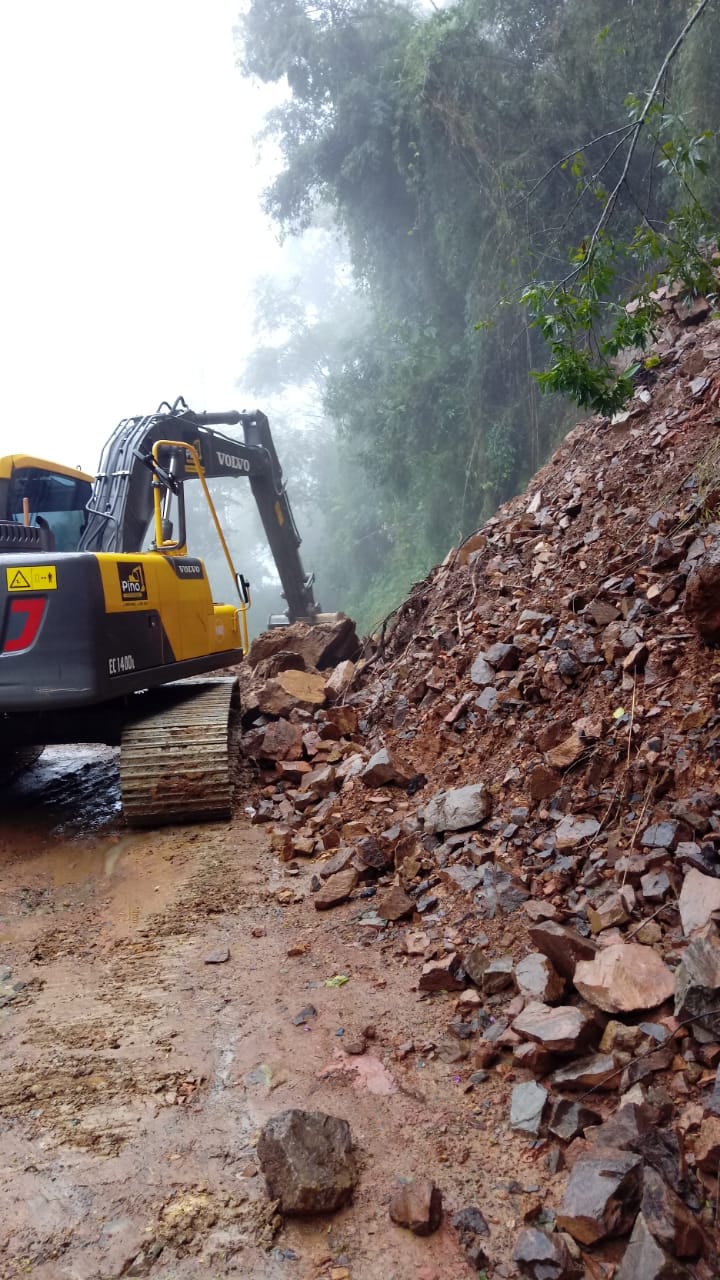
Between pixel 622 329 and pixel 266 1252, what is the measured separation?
4.44 m

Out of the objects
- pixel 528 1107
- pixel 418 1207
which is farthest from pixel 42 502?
pixel 418 1207

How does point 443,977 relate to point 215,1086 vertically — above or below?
above

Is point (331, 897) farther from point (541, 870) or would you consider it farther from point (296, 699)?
point (296, 699)

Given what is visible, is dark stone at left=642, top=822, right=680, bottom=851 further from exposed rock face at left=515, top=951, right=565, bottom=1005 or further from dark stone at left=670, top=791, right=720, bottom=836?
exposed rock face at left=515, top=951, right=565, bottom=1005

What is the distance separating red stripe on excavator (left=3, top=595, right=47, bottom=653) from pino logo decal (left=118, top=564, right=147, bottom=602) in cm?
48

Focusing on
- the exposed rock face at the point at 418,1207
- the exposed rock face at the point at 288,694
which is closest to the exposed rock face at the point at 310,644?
the exposed rock face at the point at 288,694

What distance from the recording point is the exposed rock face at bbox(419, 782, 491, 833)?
12.2 ft

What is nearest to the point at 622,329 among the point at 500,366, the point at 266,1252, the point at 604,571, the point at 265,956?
the point at 604,571

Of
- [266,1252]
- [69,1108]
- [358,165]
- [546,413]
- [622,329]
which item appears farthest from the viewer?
[358,165]

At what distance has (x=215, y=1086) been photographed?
2.50m

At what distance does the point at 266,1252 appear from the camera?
190cm

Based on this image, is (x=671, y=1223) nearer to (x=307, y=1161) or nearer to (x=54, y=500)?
(x=307, y=1161)

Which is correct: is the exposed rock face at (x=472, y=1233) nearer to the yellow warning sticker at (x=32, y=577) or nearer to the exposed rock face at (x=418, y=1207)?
the exposed rock face at (x=418, y=1207)

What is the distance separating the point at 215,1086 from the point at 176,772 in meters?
2.57
